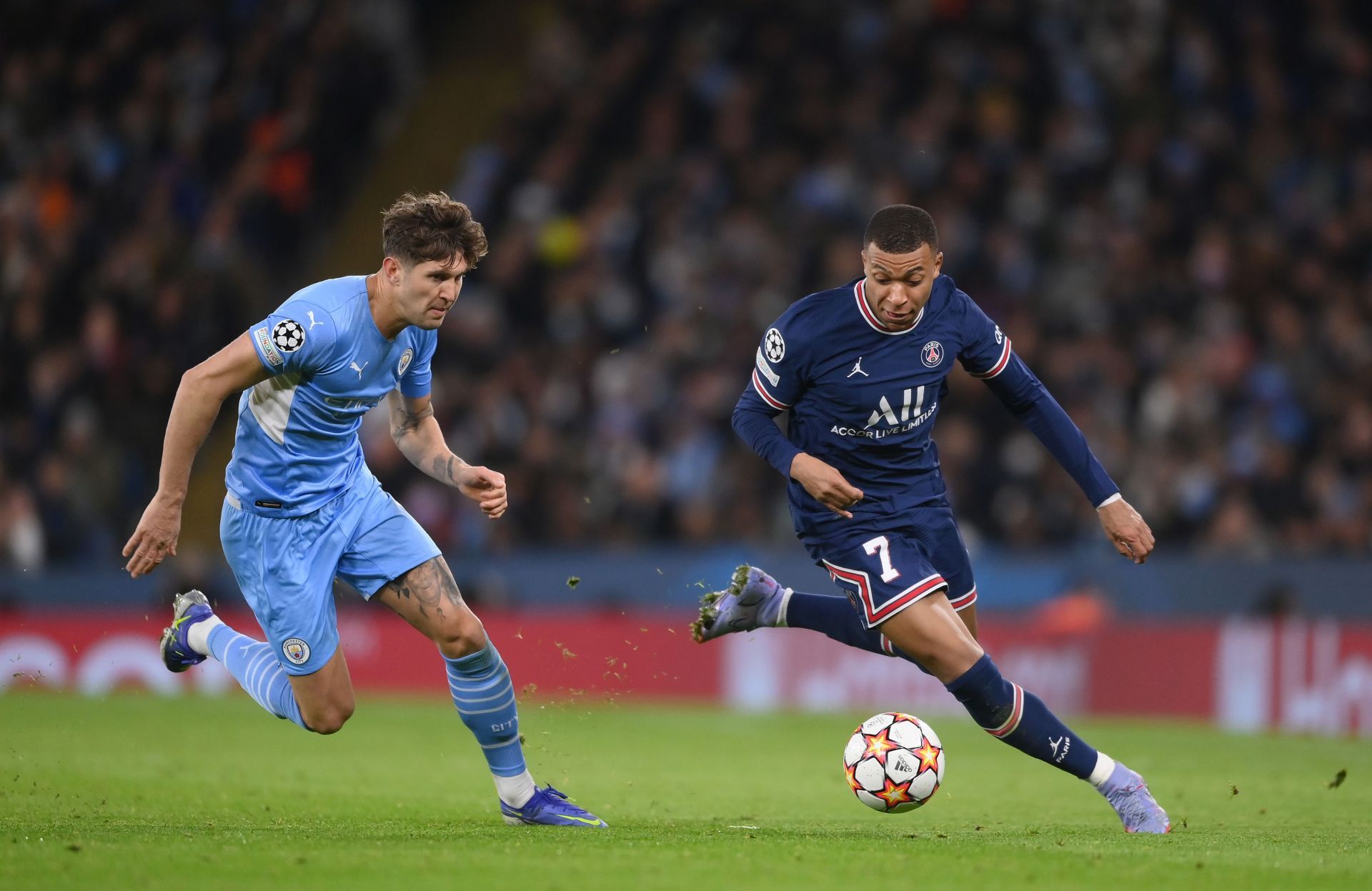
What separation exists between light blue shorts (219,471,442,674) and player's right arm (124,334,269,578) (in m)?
0.58

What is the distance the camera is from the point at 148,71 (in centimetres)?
2073

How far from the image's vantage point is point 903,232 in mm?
6918

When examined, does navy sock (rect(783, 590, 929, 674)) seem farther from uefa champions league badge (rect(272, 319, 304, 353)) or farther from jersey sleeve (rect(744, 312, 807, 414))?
uefa champions league badge (rect(272, 319, 304, 353))

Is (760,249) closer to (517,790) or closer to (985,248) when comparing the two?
(985,248)

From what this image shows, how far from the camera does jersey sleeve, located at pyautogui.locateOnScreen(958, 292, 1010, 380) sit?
24.2ft

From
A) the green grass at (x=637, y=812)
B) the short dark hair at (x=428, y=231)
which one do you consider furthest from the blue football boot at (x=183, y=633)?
the short dark hair at (x=428, y=231)

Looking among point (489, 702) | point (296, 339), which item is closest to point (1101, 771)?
point (489, 702)

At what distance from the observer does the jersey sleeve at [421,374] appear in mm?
7176

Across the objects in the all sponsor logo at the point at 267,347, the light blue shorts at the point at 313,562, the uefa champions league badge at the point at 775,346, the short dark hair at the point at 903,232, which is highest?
the short dark hair at the point at 903,232

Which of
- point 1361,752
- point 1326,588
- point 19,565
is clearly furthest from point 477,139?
point 1361,752

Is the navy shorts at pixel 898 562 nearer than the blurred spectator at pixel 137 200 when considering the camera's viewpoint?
Yes

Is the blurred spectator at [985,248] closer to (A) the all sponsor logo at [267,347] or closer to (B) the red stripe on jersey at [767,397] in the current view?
(B) the red stripe on jersey at [767,397]

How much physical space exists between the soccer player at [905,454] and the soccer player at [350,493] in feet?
4.51

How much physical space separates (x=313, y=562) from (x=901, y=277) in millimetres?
2642
